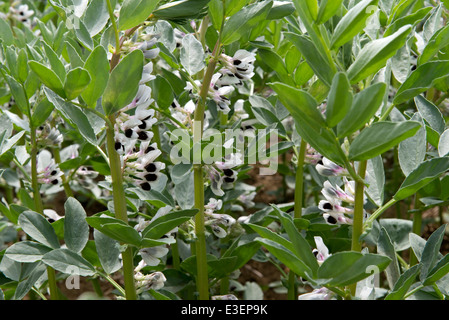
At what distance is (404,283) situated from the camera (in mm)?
900

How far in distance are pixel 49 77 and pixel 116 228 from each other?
0.27 m

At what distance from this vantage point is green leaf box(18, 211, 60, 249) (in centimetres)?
110

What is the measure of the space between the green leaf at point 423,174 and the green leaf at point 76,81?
517mm

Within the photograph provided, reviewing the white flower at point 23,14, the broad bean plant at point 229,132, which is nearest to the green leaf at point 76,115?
the broad bean plant at point 229,132

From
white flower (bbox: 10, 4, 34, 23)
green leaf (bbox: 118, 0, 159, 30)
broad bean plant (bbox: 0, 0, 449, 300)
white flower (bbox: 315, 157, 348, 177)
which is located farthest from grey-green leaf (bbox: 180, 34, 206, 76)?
white flower (bbox: 10, 4, 34, 23)

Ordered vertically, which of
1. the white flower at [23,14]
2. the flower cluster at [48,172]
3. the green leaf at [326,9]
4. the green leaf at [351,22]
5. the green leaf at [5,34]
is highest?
the white flower at [23,14]

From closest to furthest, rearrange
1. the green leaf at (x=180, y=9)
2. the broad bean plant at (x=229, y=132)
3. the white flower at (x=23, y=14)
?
the broad bean plant at (x=229, y=132), the green leaf at (x=180, y=9), the white flower at (x=23, y=14)

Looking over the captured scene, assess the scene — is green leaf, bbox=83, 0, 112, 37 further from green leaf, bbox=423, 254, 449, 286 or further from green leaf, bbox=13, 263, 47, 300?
green leaf, bbox=423, 254, 449, 286

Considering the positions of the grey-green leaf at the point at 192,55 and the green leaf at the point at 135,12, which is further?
the grey-green leaf at the point at 192,55

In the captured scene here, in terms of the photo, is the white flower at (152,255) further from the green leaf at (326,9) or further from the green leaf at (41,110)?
the green leaf at (326,9)

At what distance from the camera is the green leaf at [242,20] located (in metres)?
0.98

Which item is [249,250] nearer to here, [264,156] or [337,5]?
[264,156]

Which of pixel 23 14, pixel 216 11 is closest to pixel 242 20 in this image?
pixel 216 11
